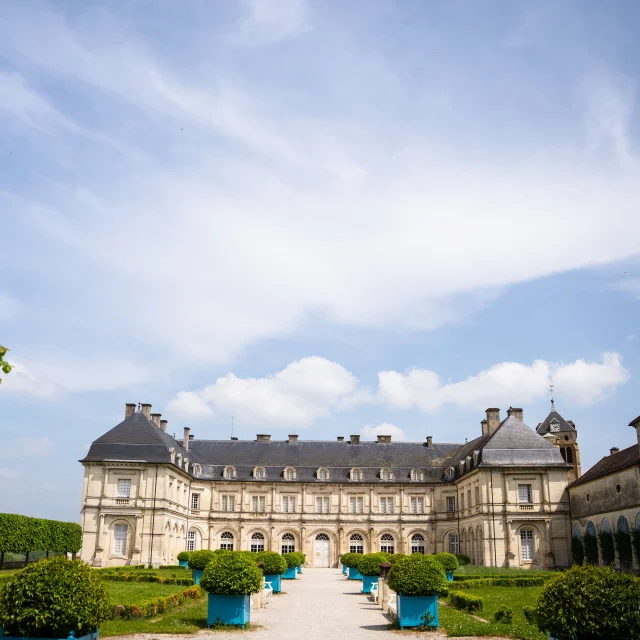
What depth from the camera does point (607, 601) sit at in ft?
33.0

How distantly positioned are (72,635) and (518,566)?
3332 centimetres

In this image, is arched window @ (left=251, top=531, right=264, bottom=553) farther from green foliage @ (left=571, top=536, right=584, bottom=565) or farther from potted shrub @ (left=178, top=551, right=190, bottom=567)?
green foliage @ (left=571, top=536, right=584, bottom=565)

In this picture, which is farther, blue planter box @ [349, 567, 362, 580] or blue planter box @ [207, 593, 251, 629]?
blue planter box @ [349, 567, 362, 580]

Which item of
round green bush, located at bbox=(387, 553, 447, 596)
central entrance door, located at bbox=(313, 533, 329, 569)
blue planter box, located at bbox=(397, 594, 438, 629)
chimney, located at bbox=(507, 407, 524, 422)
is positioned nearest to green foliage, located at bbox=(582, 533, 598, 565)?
chimney, located at bbox=(507, 407, 524, 422)

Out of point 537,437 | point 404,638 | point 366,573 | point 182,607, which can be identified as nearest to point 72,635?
point 404,638

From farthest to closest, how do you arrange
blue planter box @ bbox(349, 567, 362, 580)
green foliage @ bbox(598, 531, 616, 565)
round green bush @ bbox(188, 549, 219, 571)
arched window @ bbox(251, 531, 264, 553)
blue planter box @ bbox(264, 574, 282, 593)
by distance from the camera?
arched window @ bbox(251, 531, 264, 553), blue planter box @ bbox(349, 567, 362, 580), green foliage @ bbox(598, 531, 616, 565), round green bush @ bbox(188, 549, 219, 571), blue planter box @ bbox(264, 574, 282, 593)

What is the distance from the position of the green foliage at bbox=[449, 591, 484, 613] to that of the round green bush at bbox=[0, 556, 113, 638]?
1111 centimetres

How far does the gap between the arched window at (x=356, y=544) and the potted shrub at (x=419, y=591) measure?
33760mm

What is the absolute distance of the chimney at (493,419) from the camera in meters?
44.4

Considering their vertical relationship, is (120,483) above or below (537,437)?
below

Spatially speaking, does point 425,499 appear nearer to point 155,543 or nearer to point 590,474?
point 590,474

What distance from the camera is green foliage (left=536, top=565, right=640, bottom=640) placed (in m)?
9.87

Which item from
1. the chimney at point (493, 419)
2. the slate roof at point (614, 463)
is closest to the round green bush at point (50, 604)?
the slate roof at point (614, 463)

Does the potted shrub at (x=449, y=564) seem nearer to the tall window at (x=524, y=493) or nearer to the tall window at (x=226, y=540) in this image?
the tall window at (x=524, y=493)
